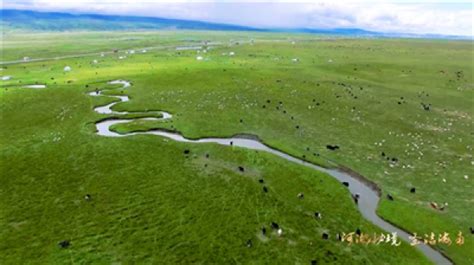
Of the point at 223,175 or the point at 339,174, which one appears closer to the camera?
the point at 223,175

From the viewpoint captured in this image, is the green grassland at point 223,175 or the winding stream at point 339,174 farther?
the winding stream at point 339,174

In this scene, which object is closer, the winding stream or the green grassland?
the green grassland

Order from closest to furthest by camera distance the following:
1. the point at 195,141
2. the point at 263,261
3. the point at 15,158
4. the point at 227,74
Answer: the point at 263,261
the point at 15,158
the point at 195,141
the point at 227,74

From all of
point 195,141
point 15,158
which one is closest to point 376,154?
point 195,141

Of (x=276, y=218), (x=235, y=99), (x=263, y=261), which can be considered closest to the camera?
(x=263, y=261)

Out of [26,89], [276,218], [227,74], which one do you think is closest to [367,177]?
[276,218]

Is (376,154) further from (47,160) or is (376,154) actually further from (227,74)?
(227,74)

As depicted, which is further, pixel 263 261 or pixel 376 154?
pixel 376 154
